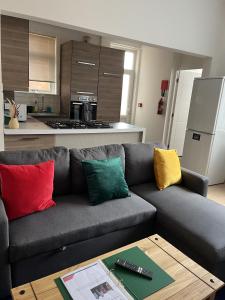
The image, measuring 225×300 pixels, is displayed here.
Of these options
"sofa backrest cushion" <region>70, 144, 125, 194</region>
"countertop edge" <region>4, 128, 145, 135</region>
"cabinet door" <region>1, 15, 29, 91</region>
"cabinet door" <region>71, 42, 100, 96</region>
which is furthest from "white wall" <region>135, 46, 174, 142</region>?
"sofa backrest cushion" <region>70, 144, 125, 194</region>

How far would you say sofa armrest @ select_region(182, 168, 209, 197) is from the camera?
2512mm

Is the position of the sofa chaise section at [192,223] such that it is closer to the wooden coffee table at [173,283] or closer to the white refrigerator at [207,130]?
the wooden coffee table at [173,283]

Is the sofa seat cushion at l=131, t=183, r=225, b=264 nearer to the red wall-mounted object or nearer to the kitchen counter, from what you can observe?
the kitchen counter

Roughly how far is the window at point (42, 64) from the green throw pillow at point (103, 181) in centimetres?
301

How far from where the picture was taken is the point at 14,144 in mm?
2883

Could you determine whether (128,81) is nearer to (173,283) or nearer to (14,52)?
(14,52)

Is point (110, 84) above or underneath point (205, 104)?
above

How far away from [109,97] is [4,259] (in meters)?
3.74

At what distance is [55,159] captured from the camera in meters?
2.14

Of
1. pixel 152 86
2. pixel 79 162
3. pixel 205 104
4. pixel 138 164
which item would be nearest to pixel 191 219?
pixel 138 164

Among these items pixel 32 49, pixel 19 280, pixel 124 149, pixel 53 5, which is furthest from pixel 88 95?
pixel 19 280

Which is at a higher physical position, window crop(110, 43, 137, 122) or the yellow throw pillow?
window crop(110, 43, 137, 122)

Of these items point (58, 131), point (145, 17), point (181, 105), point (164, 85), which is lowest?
point (58, 131)

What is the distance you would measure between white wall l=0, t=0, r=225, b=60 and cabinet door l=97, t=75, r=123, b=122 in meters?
1.39
